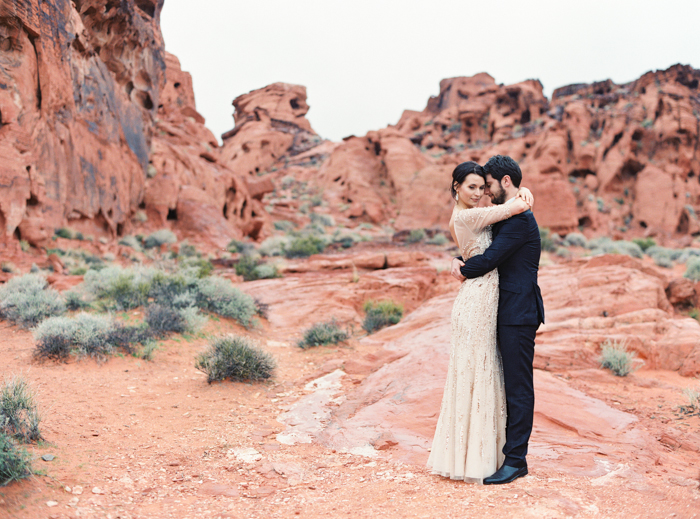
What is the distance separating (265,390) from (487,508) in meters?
3.98

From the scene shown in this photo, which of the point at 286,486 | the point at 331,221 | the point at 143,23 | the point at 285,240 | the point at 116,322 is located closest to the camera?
the point at 286,486

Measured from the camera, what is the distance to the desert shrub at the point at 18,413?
336 cm

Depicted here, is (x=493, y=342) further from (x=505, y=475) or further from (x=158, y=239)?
(x=158, y=239)

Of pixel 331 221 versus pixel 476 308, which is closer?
pixel 476 308

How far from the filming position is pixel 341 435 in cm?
432

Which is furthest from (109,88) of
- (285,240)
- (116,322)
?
(116,322)

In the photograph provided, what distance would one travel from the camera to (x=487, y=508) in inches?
103

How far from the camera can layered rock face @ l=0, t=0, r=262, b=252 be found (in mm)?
11391

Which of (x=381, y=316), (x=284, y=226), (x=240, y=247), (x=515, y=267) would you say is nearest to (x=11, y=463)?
(x=515, y=267)

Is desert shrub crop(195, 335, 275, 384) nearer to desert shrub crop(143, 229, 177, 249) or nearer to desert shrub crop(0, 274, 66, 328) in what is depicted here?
desert shrub crop(0, 274, 66, 328)

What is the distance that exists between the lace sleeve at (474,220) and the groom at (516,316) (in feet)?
0.31

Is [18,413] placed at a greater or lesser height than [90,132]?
lesser

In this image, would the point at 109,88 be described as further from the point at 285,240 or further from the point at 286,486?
the point at 286,486

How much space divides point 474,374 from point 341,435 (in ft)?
5.85
